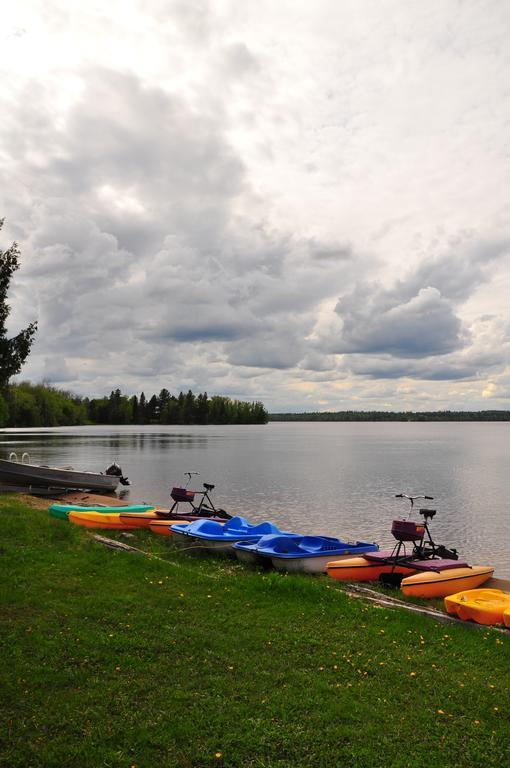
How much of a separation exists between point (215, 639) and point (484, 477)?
47234 mm

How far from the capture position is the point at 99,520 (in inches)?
809

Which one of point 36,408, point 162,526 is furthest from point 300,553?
point 36,408

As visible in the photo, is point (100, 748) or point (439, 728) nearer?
point (100, 748)

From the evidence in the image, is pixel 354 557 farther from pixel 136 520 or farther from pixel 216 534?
pixel 136 520

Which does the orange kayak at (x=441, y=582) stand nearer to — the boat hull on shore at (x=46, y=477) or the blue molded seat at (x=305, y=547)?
the blue molded seat at (x=305, y=547)

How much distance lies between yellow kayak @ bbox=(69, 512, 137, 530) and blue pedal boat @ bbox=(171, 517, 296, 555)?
9.08 feet

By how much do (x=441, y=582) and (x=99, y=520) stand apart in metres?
12.9

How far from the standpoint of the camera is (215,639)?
8.19m

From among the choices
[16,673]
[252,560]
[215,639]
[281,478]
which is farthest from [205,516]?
[281,478]

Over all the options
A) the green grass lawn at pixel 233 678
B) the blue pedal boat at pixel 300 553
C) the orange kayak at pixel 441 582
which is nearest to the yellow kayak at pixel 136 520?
the blue pedal boat at pixel 300 553

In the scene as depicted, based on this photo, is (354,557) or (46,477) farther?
(46,477)

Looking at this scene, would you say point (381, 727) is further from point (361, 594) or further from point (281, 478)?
point (281, 478)

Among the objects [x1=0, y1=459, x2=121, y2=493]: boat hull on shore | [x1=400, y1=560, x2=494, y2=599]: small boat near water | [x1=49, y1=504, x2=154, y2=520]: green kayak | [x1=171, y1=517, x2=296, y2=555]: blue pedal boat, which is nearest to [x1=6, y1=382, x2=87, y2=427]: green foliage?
[x1=0, y1=459, x2=121, y2=493]: boat hull on shore

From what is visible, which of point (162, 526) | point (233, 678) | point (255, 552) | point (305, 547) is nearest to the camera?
point (233, 678)
